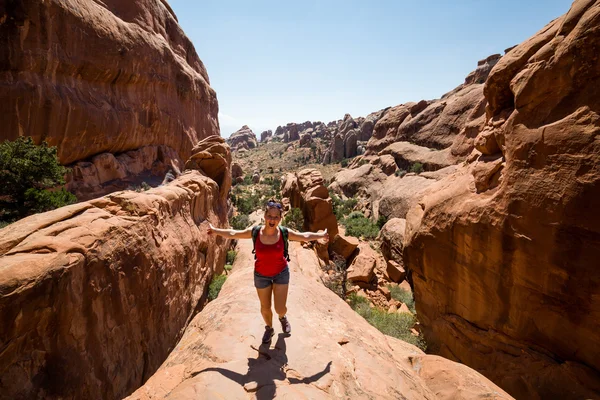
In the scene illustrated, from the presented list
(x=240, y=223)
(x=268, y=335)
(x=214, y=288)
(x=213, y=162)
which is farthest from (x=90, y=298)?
(x=240, y=223)

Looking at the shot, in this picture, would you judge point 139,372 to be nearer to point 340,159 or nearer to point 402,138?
point 402,138

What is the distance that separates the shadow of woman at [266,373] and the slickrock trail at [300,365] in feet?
0.04

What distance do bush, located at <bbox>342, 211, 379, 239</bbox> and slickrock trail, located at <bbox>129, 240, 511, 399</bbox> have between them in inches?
627

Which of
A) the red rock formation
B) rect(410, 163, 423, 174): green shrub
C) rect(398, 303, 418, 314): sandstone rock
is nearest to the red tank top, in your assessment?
rect(398, 303, 418, 314): sandstone rock

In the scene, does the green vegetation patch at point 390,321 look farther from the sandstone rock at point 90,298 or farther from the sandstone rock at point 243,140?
the sandstone rock at point 243,140

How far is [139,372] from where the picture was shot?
614 cm

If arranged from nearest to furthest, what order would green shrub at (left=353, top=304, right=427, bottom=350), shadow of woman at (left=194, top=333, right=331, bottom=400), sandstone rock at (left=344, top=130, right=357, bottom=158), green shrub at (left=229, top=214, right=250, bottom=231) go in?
shadow of woman at (left=194, top=333, right=331, bottom=400), green shrub at (left=353, top=304, right=427, bottom=350), green shrub at (left=229, top=214, right=250, bottom=231), sandstone rock at (left=344, top=130, right=357, bottom=158)

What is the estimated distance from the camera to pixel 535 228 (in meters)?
5.12

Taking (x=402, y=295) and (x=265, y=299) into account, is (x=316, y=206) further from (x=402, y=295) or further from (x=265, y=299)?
(x=265, y=299)

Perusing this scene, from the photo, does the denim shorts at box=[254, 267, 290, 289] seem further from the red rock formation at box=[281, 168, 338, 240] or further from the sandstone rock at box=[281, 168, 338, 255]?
the red rock formation at box=[281, 168, 338, 240]

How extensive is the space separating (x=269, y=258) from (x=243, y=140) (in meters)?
107

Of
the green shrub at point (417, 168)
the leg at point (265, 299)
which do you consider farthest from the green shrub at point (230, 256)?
the green shrub at point (417, 168)

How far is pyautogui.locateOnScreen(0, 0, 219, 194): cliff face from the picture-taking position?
14117mm

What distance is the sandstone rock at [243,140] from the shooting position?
335ft
